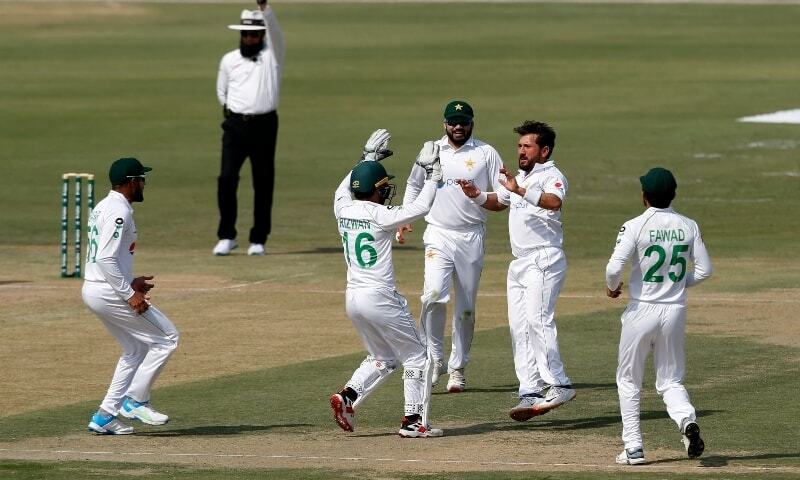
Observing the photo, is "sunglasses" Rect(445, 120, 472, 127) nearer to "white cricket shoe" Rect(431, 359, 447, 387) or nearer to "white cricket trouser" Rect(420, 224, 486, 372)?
"white cricket trouser" Rect(420, 224, 486, 372)

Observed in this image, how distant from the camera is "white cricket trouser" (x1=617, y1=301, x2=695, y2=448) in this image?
11359 millimetres

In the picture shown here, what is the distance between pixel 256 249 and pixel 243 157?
1171mm

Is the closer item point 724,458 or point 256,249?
point 724,458

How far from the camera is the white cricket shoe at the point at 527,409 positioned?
12742mm

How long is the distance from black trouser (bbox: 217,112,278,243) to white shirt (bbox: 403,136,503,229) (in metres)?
8.15

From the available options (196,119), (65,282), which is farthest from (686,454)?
(196,119)

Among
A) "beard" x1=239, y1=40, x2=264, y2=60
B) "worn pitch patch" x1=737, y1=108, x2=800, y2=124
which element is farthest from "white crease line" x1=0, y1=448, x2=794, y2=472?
"worn pitch patch" x1=737, y1=108, x2=800, y2=124

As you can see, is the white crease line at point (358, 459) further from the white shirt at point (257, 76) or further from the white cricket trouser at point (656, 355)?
the white shirt at point (257, 76)

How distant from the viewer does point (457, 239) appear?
1435 centimetres

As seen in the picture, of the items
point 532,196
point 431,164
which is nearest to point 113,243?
point 431,164

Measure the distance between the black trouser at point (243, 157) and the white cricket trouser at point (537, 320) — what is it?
31.0 feet

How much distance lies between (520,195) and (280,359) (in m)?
3.88

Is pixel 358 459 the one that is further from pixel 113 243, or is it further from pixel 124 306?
pixel 113 243

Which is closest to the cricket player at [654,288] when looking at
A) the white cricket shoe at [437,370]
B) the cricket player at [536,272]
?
the cricket player at [536,272]
